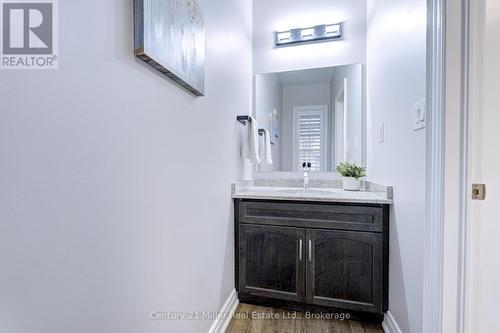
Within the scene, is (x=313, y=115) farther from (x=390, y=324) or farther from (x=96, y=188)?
(x=96, y=188)

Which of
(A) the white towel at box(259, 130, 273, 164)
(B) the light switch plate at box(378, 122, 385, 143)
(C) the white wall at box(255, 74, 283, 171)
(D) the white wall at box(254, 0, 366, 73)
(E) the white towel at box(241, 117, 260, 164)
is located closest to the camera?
(B) the light switch plate at box(378, 122, 385, 143)

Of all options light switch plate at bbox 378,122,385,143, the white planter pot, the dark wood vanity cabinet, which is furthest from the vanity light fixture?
the dark wood vanity cabinet

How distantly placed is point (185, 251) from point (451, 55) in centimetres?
135

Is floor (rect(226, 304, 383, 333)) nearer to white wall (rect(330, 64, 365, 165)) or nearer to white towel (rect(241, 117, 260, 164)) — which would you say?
white towel (rect(241, 117, 260, 164))

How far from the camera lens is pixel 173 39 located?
96 centimetres

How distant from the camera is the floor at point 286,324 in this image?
5.33ft

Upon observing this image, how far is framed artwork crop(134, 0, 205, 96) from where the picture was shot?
784 mm

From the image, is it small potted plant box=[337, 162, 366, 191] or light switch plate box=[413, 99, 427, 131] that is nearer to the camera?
light switch plate box=[413, 99, 427, 131]

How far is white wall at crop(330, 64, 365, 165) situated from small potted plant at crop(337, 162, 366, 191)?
125 mm

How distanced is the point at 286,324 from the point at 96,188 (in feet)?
Answer: 5.15

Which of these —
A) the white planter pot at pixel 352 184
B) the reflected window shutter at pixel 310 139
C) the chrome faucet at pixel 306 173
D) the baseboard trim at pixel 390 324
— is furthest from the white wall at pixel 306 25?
the baseboard trim at pixel 390 324

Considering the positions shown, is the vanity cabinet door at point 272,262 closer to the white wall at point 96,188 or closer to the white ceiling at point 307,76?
the white wall at point 96,188

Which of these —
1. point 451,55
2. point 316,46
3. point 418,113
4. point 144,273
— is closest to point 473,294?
point 418,113

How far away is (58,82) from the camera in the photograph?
569 mm
